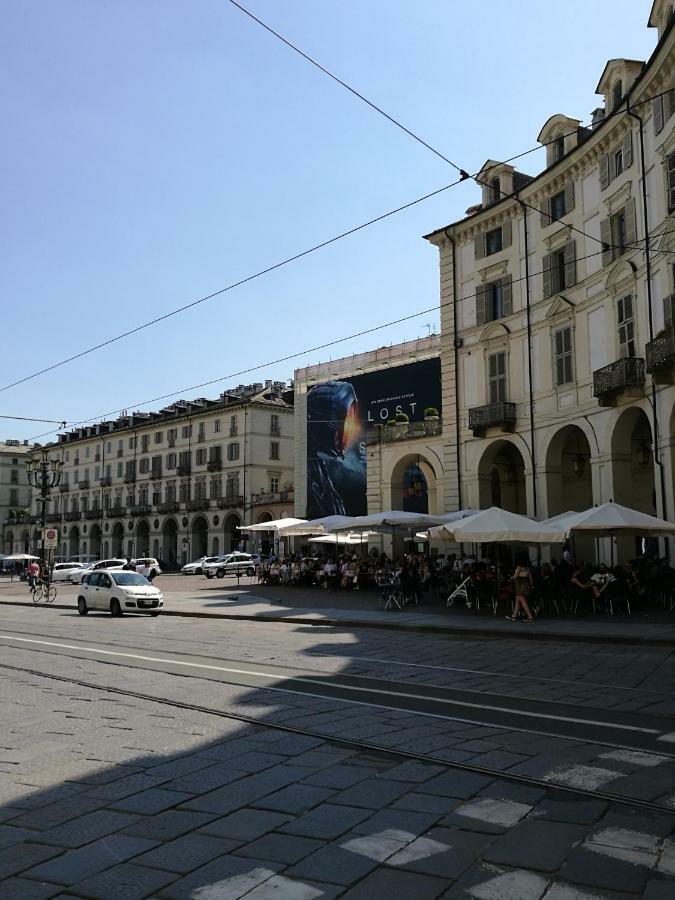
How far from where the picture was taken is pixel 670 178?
21016 millimetres

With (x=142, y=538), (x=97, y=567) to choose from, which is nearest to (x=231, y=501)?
(x=142, y=538)

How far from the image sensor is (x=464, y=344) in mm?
32031

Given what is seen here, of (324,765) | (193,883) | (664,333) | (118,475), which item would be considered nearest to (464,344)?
(664,333)

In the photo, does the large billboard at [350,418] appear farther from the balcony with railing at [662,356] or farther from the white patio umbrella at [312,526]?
the balcony with railing at [662,356]

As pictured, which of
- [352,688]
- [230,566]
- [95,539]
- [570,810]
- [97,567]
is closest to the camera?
[570,810]

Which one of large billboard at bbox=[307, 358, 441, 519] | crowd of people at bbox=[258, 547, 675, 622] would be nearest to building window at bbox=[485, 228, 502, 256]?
crowd of people at bbox=[258, 547, 675, 622]

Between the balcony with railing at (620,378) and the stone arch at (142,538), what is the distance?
6470 centimetres

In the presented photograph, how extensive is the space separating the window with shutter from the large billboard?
30.7 m

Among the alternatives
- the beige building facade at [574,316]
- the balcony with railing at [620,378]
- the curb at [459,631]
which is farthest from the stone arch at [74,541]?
the balcony with railing at [620,378]

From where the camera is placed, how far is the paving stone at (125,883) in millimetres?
3848

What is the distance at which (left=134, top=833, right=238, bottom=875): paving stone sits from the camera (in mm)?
4190

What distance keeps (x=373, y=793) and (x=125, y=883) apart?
6.24 ft

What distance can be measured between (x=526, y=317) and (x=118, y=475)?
65.7m

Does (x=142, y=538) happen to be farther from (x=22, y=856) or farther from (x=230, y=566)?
(x=22, y=856)
